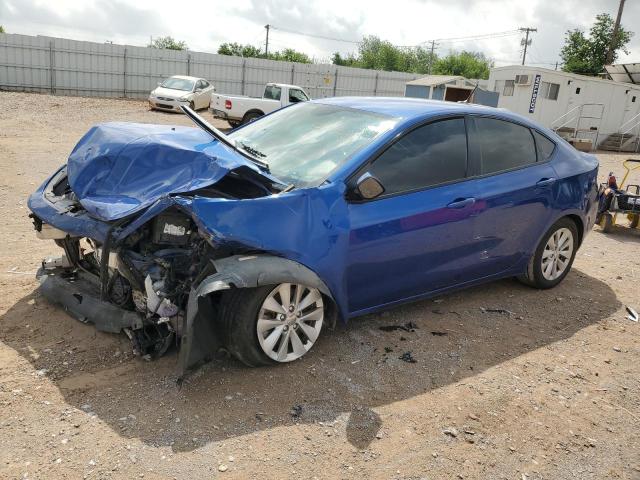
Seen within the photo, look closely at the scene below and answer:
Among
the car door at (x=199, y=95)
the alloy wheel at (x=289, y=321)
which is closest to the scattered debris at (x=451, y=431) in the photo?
the alloy wheel at (x=289, y=321)

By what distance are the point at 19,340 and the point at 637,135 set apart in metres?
26.3

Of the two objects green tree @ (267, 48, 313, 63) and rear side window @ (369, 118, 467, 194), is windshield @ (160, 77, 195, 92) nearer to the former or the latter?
rear side window @ (369, 118, 467, 194)

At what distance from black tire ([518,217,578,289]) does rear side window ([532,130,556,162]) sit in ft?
1.99

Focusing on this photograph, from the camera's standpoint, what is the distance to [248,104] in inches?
722

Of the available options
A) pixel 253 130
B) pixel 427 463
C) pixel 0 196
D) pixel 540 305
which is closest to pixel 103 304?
pixel 253 130

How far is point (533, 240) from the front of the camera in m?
4.87

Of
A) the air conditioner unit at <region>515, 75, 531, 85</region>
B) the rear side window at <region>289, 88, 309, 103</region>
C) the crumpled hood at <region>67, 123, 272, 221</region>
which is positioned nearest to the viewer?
the crumpled hood at <region>67, 123, 272, 221</region>

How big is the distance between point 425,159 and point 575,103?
2205 centimetres

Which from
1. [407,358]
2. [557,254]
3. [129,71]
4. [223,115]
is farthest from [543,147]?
[129,71]

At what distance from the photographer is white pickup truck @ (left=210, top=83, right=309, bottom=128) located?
18.3 metres

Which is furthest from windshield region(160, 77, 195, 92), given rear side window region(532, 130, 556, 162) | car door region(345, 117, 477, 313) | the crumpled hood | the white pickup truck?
car door region(345, 117, 477, 313)

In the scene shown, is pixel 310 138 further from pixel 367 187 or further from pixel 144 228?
pixel 144 228

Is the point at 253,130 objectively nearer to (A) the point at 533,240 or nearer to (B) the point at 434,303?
(B) the point at 434,303

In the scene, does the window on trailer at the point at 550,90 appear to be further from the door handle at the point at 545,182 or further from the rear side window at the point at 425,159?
the rear side window at the point at 425,159
